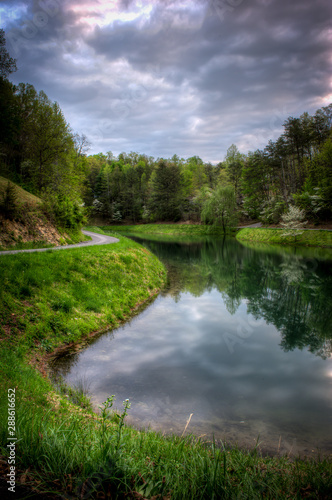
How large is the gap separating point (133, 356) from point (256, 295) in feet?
32.2

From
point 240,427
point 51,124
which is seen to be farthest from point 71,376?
point 51,124

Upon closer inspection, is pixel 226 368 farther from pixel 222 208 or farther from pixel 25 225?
pixel 222 208

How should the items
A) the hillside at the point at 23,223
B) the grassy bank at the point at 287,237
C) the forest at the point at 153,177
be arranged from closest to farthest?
the hillside at the point at 23,223 → the forest at the point at 153,177 → the grassy bank at the point at 287,237

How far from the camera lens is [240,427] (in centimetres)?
534

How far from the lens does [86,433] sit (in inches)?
129

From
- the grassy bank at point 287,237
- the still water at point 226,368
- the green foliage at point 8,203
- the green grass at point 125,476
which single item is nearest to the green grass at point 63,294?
the still water at point 226,368

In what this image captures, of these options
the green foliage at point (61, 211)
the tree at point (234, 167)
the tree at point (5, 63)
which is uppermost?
the tree at point (234, 167)

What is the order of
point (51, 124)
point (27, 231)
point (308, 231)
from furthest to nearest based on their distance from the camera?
point (308, 231), point (51, 124), point (27, 231)

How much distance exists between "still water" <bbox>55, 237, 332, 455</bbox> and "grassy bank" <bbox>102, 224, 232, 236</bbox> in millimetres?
42944

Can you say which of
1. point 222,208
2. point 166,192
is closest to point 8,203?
point 222,208

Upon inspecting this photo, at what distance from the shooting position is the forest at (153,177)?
23.5 metres

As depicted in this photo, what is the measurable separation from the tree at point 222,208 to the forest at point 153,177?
0.19m

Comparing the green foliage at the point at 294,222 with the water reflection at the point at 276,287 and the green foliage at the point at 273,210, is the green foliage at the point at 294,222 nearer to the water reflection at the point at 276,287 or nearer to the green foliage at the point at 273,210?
the water reflection at the point at 276,287

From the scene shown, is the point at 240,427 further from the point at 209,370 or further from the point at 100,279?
the point at 100,279
